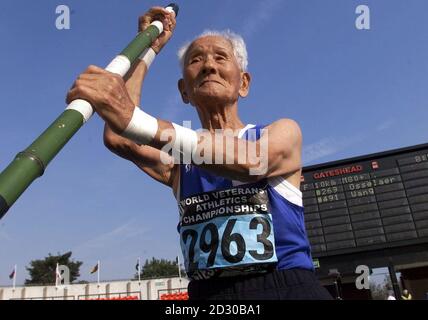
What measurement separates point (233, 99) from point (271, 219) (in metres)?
1.06

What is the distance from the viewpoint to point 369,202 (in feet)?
73.7

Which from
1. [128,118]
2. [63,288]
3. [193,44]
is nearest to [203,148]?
[128,118]

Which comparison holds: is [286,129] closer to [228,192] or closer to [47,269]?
[228,192]

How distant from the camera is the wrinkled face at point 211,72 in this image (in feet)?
9.88

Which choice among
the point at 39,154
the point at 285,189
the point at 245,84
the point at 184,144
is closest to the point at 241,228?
the point at 285,189

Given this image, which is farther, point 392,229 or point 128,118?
point 392,229

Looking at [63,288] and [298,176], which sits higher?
[63,288]

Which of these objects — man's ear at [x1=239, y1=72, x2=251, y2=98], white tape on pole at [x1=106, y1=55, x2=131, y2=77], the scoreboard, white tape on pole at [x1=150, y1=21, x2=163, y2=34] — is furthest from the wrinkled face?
the scoreboard

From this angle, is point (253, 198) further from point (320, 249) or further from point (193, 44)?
point (320, 249)

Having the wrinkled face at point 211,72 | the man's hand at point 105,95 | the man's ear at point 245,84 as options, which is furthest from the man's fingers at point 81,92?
the man's ear at point 245,84

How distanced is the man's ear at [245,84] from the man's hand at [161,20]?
0.78m

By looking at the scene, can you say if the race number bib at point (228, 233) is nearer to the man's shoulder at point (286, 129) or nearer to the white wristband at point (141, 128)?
the man's shoulder at point (286, 129)

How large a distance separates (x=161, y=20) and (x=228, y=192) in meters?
1.80

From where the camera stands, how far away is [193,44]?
329cm
